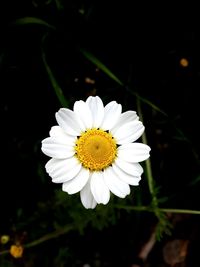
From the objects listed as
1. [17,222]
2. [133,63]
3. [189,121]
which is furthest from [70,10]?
[17,222]

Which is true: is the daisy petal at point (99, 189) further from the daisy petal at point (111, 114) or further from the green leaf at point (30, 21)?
the green leaf at point (30, 21)

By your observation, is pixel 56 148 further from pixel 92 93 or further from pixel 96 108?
Answer: pixel 92 93

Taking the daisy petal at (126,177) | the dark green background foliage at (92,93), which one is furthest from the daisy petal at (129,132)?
the dark green background foliage at (92,93)

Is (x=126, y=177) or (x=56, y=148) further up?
(x=56, y=148)

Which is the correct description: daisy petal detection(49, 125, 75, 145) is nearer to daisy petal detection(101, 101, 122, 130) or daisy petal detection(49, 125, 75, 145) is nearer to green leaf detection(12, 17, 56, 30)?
daisy petal detection(101, 101, 122, 130)

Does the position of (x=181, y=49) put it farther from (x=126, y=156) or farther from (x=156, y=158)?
(x=126, y=156)

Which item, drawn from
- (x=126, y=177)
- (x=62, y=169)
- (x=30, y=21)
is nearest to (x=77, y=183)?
(x=62, y=169)

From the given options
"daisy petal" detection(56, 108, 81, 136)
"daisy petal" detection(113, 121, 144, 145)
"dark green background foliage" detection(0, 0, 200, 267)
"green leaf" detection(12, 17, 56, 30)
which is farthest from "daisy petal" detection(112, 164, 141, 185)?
"green leaf" detection(12, 17, 56, 30)
